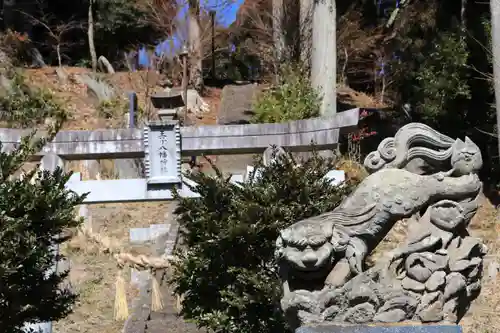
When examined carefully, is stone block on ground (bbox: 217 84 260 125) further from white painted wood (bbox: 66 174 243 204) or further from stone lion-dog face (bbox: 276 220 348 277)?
stone lion-dog face (bbox: 276 220 348 277)

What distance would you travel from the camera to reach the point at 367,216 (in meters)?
4.43

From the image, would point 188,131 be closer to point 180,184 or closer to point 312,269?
point 180,184

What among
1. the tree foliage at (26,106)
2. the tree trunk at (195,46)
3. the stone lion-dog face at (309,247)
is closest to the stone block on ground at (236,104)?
the tree trunk at (195,46)

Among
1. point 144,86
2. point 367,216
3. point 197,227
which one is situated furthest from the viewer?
point 144,86

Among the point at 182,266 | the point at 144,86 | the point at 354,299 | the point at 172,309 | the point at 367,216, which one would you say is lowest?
the point at 172,309

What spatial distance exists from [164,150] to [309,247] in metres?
7.35

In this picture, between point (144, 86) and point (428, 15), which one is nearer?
point (428, 15)

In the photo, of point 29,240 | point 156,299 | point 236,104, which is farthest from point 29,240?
point 236,104

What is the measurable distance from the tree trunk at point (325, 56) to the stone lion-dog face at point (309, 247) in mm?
10418

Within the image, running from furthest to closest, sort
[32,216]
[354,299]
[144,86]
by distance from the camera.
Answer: [144,86] < [32,216] < [354,299]

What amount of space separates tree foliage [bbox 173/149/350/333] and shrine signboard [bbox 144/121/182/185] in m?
3.21

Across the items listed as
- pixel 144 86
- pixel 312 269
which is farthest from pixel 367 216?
pixel 144 86

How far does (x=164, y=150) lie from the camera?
1132 cm

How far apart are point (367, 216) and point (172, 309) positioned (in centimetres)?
702
